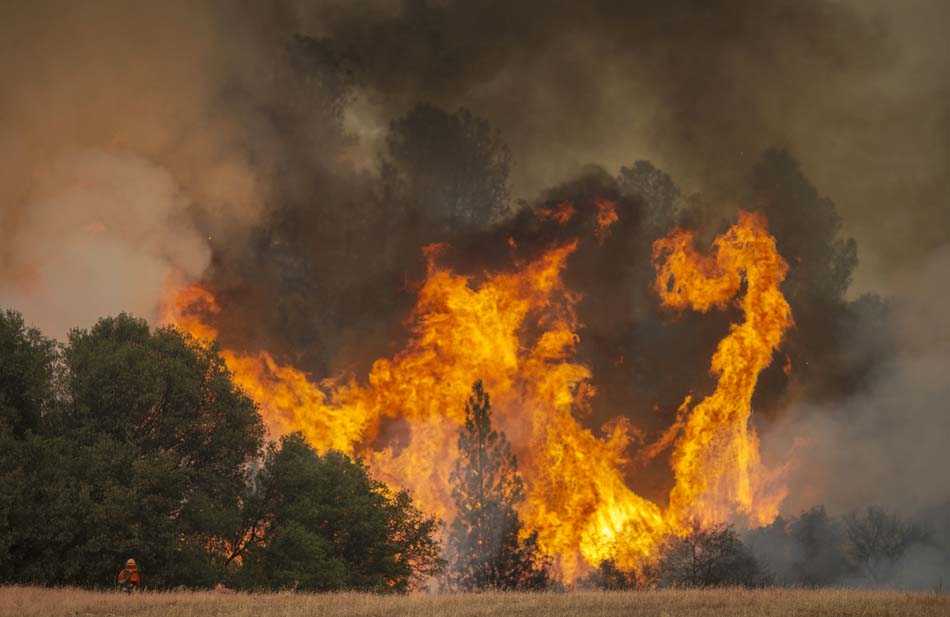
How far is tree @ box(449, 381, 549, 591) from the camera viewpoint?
2351 inches

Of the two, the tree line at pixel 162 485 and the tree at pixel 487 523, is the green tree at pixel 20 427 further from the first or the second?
the tree at pixel 487 523

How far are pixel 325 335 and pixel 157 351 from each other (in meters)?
39.8

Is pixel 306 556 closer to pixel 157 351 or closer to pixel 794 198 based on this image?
pixel 157 351

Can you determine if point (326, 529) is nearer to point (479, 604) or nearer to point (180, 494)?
point (180, 494)

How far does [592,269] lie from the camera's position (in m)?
88.0

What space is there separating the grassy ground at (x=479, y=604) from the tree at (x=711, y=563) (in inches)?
1146

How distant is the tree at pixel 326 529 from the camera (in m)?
46.9

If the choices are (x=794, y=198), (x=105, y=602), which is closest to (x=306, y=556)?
(x=105, y=602)

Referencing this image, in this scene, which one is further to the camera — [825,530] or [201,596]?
[825,530]

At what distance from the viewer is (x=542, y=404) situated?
78938 millimetres

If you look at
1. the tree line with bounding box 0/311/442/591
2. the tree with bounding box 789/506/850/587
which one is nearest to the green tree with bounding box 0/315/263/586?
the tree line with bounding box 0/311/442/591

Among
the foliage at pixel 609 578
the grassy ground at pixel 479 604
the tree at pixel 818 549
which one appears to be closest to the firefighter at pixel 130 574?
the grassy ground at pixel 479 604

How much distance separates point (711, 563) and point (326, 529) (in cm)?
2949

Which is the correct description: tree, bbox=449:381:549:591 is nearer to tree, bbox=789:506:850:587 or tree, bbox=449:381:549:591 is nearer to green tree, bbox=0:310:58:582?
tree, bbox=789:506:850:587
